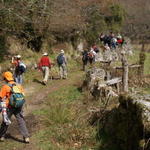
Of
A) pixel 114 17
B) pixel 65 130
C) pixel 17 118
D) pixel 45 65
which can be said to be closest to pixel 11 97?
pixel 17 118

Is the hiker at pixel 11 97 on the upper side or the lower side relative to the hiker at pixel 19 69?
lower

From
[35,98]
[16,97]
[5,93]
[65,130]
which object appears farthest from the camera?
[35,98]

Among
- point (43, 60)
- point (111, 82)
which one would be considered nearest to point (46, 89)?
point (43, 60)

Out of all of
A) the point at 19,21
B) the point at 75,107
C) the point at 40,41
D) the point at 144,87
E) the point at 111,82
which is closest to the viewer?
the point at 75,107

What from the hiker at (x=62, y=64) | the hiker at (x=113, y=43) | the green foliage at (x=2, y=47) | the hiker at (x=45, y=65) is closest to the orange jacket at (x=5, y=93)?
the hiker at (x=45, y=65)

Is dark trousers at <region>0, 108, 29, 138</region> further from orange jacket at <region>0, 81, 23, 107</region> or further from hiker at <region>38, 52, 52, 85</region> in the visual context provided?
hiker at <region>38, 52, 52, 85</region>

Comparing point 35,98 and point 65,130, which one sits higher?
point 35,98

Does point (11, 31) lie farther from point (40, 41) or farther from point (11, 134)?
point (11, 134)

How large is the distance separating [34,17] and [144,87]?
9778 millimetres

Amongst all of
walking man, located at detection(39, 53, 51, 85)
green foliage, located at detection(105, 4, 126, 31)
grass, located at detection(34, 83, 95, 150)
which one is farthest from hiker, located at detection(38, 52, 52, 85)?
green foliage, located at detection(105, 4, 126, 31)

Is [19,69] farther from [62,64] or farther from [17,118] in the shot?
[17,118]

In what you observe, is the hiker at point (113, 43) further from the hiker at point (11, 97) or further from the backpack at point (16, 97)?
the backpack at point (16, 97)

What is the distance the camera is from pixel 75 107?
38.3ft

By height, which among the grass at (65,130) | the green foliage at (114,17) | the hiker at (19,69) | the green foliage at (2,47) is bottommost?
the grass at (65,130)
